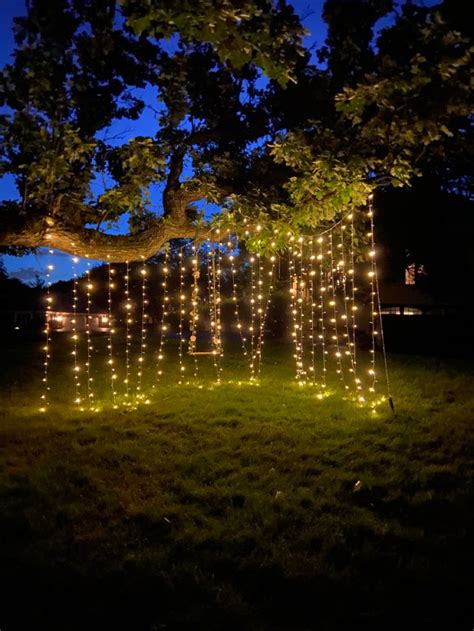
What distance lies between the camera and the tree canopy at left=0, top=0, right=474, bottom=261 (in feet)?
14.0

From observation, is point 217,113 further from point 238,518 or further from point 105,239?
point 238,518

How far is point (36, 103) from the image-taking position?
520cm

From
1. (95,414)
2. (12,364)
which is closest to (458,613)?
(95,414)

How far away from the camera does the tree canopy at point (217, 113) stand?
4258 mm

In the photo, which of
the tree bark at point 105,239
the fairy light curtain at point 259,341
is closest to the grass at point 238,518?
the fairy light curtain at point 259,341

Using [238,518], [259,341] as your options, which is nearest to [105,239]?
[259,341]

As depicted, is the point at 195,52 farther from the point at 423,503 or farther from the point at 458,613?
the point at 458,613

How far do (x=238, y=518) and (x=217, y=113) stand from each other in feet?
22.2

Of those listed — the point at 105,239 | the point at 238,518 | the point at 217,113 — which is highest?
the point at 217,113

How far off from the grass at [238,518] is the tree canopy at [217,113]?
2.55 m

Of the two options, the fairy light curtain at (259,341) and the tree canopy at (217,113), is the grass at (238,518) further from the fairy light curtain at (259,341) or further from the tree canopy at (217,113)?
the tree canopy at (217,113)

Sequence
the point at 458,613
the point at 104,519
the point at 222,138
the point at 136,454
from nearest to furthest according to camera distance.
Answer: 1. the point at 458,613
2. the point at 104,519
3. the point at 136,454
4. the point at 222,138

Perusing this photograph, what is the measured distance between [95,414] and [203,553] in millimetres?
3595

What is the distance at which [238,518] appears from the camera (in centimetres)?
A: 349
